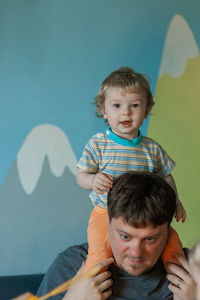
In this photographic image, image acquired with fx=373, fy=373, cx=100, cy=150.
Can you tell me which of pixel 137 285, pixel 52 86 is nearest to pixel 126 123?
pixel 137 285

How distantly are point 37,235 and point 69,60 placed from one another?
3.86 ft

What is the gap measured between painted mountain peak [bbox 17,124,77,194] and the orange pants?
3.26 feet

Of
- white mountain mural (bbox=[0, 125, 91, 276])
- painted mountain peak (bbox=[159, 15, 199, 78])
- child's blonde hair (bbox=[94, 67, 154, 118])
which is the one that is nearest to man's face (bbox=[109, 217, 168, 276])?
child's blonde hair (bbox=[94, 67, 154, 118])

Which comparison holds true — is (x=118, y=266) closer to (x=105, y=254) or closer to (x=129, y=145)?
(x=105, y=254)

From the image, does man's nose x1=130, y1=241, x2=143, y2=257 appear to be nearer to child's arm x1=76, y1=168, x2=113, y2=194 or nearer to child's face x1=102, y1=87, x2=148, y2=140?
child's arm x1=76, y1=168, x2=113, y2=194

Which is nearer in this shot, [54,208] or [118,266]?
[118,266]

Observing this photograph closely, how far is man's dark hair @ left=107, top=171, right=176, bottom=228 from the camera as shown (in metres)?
1.29

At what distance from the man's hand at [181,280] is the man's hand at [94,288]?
226mm

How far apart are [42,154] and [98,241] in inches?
44.8

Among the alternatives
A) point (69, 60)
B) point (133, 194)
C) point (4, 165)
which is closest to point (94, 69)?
point (69, 60)

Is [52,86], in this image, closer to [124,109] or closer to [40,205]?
[40,205]

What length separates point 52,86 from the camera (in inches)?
95.9

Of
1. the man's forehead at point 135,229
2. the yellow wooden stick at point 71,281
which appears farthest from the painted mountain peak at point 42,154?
the man's forehead at point 135,229

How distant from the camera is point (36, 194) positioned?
2459 millimetres
